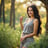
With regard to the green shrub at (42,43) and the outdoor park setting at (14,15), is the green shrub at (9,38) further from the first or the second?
the green shrub at (42,43)

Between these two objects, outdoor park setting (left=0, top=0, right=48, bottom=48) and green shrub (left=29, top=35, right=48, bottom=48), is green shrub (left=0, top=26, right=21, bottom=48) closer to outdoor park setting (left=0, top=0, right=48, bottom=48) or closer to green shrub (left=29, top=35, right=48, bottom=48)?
outdoor park setting (left=0, top=0, right=48, bottom=48)

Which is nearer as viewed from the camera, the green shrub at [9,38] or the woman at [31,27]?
the woman at [31,27]

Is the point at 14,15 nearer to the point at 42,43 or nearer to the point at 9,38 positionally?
the point at 9,38

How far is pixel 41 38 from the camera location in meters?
2.46

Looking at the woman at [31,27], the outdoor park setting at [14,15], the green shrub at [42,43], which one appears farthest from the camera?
the outdoor park setting at [14,15]

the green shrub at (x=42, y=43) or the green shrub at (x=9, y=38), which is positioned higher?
the green shrub at (x=42, y=43)

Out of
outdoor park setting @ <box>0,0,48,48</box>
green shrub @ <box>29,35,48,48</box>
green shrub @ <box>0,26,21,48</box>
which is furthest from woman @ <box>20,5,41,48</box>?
outdoor park setting @ <box>0,0,48,48</box>

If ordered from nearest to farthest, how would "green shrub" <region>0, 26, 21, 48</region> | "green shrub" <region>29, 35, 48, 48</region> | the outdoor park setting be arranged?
"green shrub" <region>29, 35, 48, 48</region>
"green shrub" <region>0, 26, 21, 48</region>
the outdoor park setting

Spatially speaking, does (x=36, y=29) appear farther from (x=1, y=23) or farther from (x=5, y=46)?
(x=1, y=23)

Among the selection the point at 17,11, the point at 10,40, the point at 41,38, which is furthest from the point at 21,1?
the point at 41,38

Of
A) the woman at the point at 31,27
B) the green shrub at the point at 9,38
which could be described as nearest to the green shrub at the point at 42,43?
the woman at the point at 31,27

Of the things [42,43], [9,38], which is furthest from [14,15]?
[42,43]

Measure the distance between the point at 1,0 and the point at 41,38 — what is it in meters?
3.80

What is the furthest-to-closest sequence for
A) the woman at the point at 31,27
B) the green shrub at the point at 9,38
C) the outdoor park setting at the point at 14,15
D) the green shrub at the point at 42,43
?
the outdoor park setting at the point at 14,15, the green shrub at the point at 9,38, the woman at the point at 31,27, the green shrub at the point at 42,43
